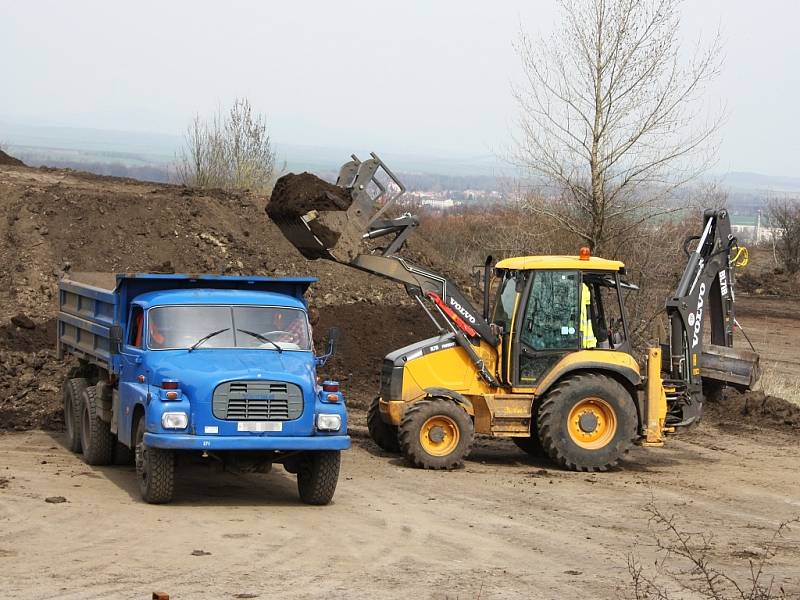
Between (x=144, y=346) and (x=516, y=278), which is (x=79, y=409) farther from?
(x=516, y=278)

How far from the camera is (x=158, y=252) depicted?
28.0m

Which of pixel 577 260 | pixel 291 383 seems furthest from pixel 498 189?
pixel 291 383

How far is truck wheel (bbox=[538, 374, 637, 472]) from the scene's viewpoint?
1550 cm

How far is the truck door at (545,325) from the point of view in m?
15.6

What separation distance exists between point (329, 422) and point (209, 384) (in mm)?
1259

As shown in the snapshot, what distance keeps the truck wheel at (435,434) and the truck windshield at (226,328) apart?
2.14 metres

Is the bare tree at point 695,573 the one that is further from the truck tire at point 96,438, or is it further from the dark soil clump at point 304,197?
the truck tire at point 96,438

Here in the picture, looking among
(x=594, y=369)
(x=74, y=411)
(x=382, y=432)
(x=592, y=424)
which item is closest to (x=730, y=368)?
(x=594, y=369)

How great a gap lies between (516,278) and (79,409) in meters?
5.77

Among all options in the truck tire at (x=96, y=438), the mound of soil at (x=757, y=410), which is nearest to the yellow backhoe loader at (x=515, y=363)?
the truck tire at (x=96, y=438)

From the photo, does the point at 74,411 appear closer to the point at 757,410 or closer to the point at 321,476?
the point at 321,476

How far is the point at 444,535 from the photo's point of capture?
11.5m

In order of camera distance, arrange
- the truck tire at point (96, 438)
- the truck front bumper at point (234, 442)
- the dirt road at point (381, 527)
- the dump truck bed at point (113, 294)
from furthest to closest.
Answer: the truck tire at point (96, 438)
the dump truck bed at point (113, 294)
the truck front bumper at point (234, 442)
the dirt road at point (381, 527)

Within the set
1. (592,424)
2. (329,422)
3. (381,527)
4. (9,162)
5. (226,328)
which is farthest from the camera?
(9,162)
